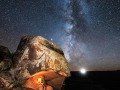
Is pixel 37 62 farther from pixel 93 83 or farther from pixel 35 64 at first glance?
pixel 93 83

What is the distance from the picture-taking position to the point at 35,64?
10.7 meters

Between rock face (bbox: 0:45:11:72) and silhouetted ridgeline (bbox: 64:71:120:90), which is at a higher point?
silhouetted ridgeline (bbox: 64:71:120:90)

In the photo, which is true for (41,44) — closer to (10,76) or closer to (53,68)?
(53,68)

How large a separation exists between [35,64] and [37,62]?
0.51 feet

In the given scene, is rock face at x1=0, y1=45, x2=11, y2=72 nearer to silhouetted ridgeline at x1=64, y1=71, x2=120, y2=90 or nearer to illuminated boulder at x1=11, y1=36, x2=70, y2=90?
illuminated boulder at x1=11, y1=36, x2=70, y2=90

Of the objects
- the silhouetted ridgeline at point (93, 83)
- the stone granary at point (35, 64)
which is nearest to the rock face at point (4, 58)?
the stone granary at point (35, 64)

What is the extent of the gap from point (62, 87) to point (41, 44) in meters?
3.48

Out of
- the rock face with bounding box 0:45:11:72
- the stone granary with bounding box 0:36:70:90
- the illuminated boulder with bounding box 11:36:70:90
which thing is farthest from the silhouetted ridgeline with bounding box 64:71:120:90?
the rock face with bounding box 0:45:11:72

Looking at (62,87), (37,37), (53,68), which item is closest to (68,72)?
(53,68)

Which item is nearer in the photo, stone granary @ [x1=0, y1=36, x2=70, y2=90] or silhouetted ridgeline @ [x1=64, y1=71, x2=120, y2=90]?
→ stone granary @ [x1=0, y1=36, x2=70, y2=90]

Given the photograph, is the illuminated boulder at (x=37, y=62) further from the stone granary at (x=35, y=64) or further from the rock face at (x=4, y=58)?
the rock face at (x=4, y=58)

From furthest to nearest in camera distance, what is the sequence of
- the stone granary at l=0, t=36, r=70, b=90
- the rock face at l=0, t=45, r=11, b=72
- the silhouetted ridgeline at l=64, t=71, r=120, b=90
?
1. the silhouetted ridgeline at l=64, t=71, r=120, b=90
2. the rock face at l=0, t=45, r=11, b=72
3. the stone granary at l=0, t=36, r=70, b=90

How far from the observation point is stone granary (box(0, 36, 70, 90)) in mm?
10672

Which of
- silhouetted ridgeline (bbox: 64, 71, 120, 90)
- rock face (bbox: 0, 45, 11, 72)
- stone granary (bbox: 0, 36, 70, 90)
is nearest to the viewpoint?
stone granary (bbox: 0, 36, 70, 90)
